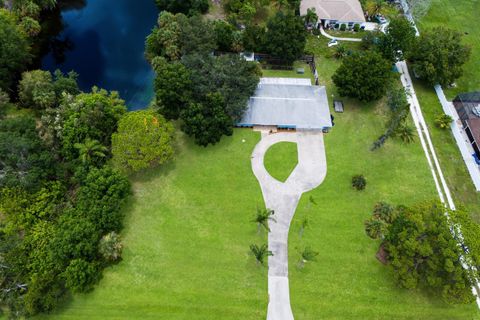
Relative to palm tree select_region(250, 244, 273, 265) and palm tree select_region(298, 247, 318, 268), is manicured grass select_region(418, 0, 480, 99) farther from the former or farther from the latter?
palm tree select_region(250, 244, 273, 265)

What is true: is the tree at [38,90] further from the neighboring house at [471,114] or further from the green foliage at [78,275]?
the neighboring house at [471,114]

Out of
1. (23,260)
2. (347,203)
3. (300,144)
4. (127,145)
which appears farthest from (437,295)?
(23,260)

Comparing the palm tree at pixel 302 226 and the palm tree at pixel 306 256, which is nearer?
the palm tree at pixel 306 256

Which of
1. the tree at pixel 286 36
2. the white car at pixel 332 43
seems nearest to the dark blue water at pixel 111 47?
the tree at pixel 286 36

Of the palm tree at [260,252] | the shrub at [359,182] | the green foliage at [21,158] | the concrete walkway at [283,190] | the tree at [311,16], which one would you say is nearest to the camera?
the palm tree at [260,252]

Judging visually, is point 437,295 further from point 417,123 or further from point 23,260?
point 23,260

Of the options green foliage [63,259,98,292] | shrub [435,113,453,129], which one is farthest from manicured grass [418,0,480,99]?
green foliage [63,259,98,292]
